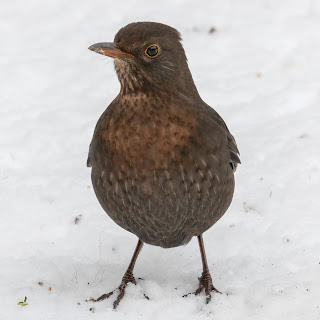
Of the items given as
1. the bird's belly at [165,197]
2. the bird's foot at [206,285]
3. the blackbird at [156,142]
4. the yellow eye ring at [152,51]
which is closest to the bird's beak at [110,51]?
the blackbird at [156,142]

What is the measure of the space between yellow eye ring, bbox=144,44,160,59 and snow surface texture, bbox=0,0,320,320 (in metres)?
1.83

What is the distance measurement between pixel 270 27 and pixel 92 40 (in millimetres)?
2178

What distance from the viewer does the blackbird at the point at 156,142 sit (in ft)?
17.4

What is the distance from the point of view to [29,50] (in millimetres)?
9547

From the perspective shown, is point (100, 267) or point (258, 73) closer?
point (100, 267)

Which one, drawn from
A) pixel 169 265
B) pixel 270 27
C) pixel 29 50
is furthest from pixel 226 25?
pixel 169 265

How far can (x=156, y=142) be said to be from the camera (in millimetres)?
5281

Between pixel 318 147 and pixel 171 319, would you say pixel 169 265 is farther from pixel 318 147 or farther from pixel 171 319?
pixel 318 147

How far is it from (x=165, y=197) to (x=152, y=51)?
1.00 meters

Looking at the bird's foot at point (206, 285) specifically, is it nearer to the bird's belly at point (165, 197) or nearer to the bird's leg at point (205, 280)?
the bird's leg at point (205, 280)

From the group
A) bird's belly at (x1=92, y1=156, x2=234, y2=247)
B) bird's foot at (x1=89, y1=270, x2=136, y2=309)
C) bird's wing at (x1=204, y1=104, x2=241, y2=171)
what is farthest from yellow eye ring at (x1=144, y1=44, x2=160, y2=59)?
bird's foot at (x1=89, y1=270, x2=136, y2=309)

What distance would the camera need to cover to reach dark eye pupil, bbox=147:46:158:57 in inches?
210

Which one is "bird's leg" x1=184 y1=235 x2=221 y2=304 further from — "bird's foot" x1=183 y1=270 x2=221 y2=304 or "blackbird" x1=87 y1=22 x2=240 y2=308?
"blackbird" x1=87 y1=22 x2=240 y2=308

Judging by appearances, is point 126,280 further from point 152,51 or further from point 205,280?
point 152,51
